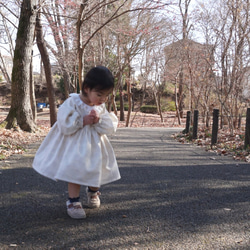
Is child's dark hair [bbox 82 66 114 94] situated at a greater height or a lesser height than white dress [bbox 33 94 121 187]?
greater

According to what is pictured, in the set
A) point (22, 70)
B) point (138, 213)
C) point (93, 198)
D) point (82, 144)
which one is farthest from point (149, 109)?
point (82, 144)

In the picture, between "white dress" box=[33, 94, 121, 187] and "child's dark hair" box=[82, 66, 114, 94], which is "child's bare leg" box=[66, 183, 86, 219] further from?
"child's dark hair" box=[82, 66, 114, 94]

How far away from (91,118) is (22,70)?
24.2 feet

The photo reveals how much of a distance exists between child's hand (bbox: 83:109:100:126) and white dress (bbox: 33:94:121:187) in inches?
1.7

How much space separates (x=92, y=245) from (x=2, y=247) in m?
0.64

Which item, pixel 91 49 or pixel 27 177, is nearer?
pixel 27 177

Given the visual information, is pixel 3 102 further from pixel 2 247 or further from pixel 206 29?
pixel 2 247

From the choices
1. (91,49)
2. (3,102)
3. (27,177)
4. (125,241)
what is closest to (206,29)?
(91,49)

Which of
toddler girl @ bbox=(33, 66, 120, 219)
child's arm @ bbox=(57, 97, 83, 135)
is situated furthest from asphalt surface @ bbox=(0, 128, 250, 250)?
child's arm @ bbox=(57, 97, 83, 135)

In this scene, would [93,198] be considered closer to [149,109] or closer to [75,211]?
[75,211]

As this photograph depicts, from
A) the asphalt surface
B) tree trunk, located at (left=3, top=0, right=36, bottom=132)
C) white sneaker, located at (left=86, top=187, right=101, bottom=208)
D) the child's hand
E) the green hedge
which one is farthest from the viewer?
the green hedge

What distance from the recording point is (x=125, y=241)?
2158 millimetres

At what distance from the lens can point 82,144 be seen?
261cm

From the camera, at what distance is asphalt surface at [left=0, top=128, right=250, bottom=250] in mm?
2156
